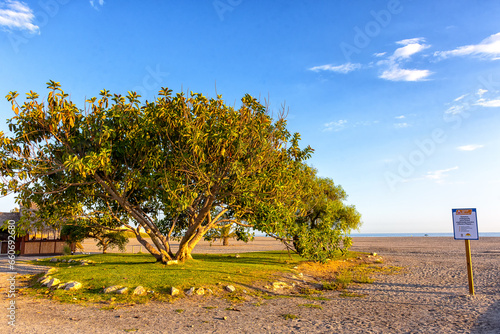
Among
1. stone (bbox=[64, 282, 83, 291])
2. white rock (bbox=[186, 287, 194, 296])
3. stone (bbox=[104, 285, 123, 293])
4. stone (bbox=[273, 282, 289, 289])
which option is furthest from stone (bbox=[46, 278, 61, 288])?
stone (bbox=[273, 282, 289, 289])

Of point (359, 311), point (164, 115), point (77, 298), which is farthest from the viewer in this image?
point (164, 115)

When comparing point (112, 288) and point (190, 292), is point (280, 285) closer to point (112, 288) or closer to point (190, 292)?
point (190, 292)

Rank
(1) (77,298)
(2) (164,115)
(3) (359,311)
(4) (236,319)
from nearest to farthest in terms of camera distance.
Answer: (4) (236,319) < (3) (359,311) < (1) (77,298) < (2) (164,115)

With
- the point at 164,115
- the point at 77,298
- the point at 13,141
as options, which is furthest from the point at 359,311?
the point at 13,141

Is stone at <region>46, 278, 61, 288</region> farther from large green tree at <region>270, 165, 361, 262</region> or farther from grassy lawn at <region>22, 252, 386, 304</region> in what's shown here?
large green tree at <region>270, 165, 361, 262</region>

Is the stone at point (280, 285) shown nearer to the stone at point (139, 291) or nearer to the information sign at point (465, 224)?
the stone at point (139, 291)

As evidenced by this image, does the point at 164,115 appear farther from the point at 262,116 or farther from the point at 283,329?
the point at 283,329

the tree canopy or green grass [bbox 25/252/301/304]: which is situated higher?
the tree canopy

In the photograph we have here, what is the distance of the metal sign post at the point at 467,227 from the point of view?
1402cm

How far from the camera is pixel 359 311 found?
11.4 metres

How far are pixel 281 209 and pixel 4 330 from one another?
1266cm

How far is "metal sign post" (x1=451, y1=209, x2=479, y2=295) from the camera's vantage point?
14.0 metres

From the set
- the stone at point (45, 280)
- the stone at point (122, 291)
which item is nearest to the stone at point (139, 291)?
the stone at point (122, 291)

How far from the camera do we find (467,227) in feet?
46.6
